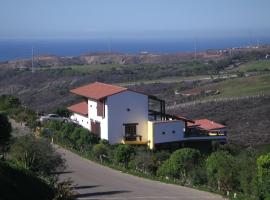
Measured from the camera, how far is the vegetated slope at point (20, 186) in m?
14.0

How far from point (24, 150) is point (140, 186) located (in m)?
4.38

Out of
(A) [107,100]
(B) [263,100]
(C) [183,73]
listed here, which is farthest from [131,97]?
(C) [183,73]

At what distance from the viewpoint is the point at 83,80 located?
3814 inches

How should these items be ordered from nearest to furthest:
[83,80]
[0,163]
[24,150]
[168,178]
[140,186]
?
[0,163]
[24,150]
[140,186]
[168,178]
[83,80]

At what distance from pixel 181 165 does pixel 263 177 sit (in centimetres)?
570

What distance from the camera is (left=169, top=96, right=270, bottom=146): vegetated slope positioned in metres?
45.6

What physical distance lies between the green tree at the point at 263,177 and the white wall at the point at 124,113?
14165mm

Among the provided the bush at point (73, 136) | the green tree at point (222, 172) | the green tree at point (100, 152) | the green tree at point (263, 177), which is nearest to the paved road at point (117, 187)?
the green tree at point (222, 172)

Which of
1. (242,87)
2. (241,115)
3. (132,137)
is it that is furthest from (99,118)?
(242,87)

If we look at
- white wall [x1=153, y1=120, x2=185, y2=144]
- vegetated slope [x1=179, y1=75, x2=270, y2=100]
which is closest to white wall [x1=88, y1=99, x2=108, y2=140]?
white wall [x1=153, y1=120, x2=185, y2=144]

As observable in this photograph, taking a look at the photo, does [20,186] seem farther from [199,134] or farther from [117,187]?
[199,134]

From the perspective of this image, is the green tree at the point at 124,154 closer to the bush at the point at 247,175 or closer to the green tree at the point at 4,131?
the green tree at the point at 4,131

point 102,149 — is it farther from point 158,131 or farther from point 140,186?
point 140,186

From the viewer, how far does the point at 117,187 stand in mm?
22750
